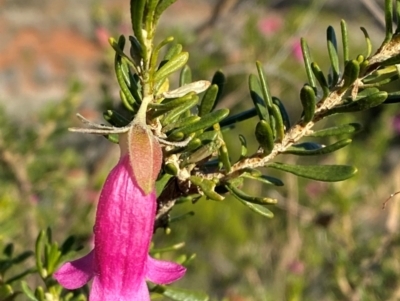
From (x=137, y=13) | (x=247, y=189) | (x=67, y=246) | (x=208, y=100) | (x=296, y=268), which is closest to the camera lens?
(x=137, y=13)

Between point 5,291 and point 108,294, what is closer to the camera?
point 108,294

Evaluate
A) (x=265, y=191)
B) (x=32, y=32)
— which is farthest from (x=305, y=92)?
(x=32, y=32)

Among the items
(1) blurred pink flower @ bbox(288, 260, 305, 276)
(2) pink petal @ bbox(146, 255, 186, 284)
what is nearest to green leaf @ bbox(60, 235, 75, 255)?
(2) pink petal @ bbox(146, 255, 186, 284)

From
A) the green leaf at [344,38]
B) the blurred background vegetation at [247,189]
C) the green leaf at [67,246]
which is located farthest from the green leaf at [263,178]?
the blurred background vegetation at [247,189]

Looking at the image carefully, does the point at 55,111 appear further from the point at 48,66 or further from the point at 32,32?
the point at 32,32

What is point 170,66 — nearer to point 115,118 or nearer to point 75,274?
point 115,118

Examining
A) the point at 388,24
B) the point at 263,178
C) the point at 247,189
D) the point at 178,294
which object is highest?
the point at 388,24

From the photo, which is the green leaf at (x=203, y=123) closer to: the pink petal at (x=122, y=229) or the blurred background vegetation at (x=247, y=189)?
the pink petal at (x=122, y=229)

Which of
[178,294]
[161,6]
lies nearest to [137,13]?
[161,6]
